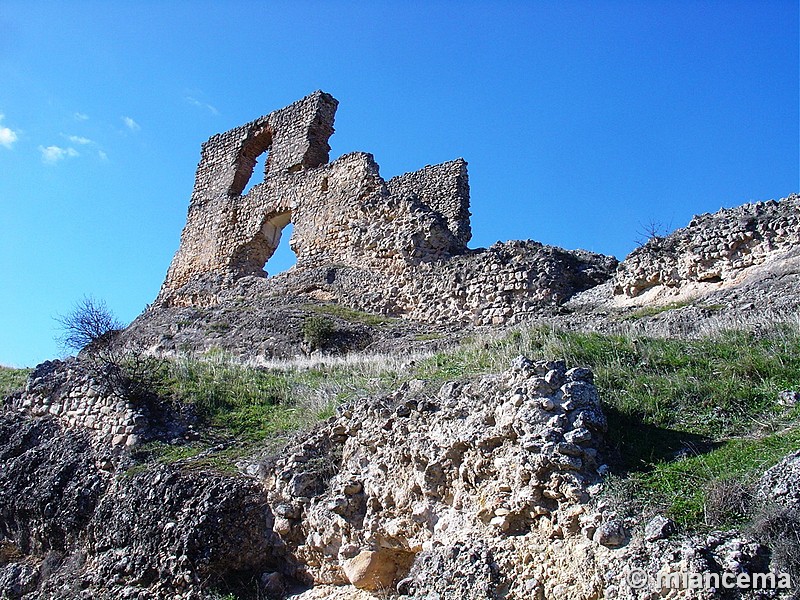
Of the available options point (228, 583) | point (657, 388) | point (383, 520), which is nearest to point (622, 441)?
point (657, 388)

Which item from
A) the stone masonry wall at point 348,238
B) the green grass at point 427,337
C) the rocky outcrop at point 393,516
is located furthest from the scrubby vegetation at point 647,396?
the stone masonry wall at point 348,238

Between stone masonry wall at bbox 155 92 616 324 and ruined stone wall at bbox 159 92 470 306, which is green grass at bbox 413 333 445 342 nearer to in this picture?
stone masonry wall at bbox 155 92 616 324

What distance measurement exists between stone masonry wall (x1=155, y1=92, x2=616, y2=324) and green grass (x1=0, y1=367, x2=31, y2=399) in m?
5.39

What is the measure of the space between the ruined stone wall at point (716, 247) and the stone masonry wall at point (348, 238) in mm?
1414

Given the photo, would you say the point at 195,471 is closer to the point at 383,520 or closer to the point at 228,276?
the point at 383,520

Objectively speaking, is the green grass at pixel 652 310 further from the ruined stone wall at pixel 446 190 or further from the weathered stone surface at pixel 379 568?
the weathered stone surface at pixel 379 568

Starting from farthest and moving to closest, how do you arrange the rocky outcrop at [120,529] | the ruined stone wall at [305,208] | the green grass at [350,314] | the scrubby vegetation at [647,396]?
the ruined stone wall at [305,208] → the green grass at [350,314] → the rocky outcrop at [120,529] → the scrubby vegetation at [647,396]

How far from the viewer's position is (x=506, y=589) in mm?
4895

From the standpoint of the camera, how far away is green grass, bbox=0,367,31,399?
36.5 ft

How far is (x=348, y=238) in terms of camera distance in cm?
1686

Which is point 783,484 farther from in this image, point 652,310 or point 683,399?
point 652,310

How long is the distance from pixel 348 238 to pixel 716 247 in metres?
7.76
